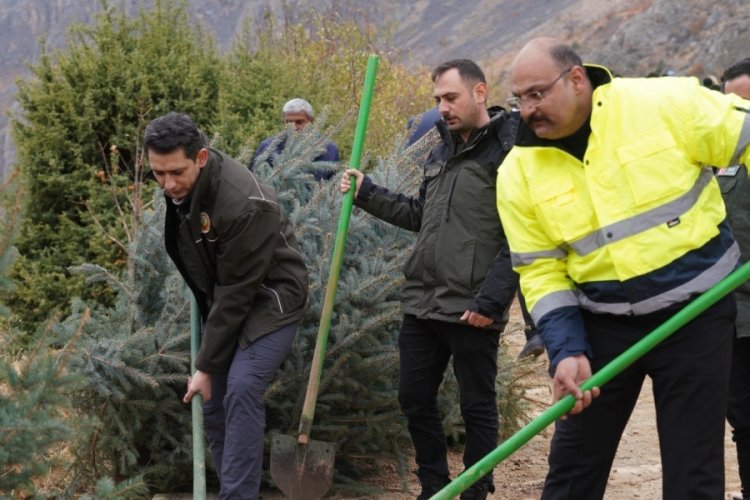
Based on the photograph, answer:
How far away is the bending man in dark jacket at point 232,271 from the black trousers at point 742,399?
1.97 m

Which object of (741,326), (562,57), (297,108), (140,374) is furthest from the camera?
(297,108)

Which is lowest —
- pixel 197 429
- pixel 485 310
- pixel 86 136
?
pixel 197 429

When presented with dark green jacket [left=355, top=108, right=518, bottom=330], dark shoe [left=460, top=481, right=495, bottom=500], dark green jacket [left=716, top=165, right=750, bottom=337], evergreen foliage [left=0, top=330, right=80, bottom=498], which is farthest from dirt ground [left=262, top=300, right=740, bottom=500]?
evergreen foliage [left=0, top=330, right=80, bottom=498]

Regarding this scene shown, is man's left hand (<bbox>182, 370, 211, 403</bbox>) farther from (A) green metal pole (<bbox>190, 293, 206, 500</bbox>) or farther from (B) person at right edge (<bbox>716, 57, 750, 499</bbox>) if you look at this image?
(B) person at right edge (<bbox>716, 57, 750, 499</bbox>)

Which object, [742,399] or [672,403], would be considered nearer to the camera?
[672,403]

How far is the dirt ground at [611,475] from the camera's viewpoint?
543 cm

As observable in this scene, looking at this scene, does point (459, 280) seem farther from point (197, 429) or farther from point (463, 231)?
point (197, 429)

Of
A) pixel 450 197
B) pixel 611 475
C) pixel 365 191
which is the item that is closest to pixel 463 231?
pixel 450 197

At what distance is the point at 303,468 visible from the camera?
4.74 m

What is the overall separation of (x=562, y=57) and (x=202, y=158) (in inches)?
63.2

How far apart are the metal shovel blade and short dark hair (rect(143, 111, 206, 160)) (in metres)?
1.47

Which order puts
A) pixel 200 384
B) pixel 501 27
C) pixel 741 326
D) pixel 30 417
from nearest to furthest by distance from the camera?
pixel 30 417
pixel 200 384
pixel 741 326
pixel 501 27

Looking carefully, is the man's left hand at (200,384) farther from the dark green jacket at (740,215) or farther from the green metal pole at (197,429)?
the dark green jacket at (740,215)

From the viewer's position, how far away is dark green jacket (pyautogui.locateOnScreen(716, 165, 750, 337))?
179 inches
